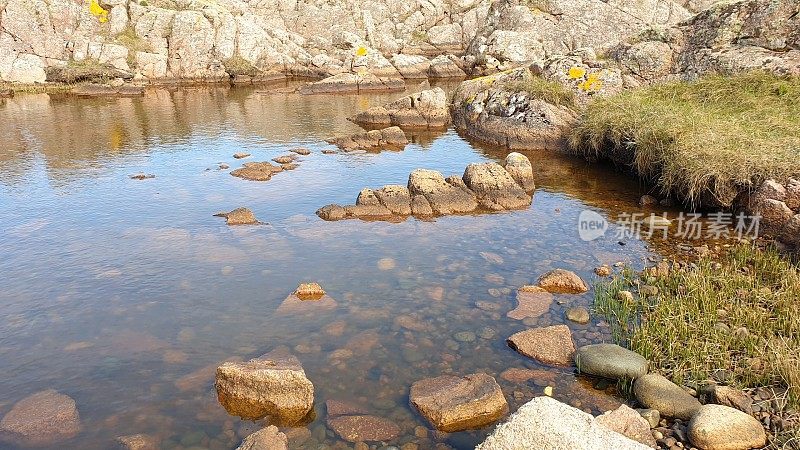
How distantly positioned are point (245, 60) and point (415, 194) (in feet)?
178

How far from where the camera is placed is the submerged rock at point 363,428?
810cm

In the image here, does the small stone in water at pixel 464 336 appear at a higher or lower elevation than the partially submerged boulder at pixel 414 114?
lower

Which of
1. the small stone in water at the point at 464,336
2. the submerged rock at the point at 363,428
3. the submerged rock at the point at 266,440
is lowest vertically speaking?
the submerged rock at the point at 363,428

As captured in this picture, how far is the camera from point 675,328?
32.8ft

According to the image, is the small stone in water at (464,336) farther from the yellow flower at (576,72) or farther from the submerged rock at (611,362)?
the yellow flower at (576,72)

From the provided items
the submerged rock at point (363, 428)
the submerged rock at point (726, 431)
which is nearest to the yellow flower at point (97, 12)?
the submerged rock at point (363, 428)

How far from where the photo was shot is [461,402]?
8492 mm

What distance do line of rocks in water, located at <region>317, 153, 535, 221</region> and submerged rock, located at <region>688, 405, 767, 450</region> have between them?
1171cm

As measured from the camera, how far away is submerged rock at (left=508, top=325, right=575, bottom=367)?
386 inches

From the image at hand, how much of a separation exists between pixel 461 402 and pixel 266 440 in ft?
9.82

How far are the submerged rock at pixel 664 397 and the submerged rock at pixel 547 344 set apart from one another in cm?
139

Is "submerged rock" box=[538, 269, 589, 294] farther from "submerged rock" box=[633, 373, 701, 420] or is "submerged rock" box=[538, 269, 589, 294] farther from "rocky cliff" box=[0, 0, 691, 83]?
"rocky cliff" box=[0, 0, 691, 83]
